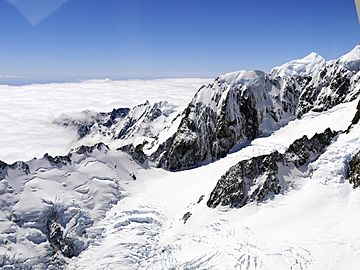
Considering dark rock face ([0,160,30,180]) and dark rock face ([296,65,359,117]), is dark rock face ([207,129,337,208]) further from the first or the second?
dark rock face ([296,65,359,117])

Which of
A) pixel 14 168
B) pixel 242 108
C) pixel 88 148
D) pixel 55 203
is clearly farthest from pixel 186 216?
pixel 242 108

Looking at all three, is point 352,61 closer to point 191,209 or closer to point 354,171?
point 354,171

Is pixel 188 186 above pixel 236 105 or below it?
below

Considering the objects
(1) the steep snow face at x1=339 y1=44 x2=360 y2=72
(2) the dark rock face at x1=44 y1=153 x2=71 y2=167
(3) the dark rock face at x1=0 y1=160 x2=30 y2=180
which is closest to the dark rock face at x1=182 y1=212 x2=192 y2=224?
(2) the dark rock face at x1=44 y1=153 x2=71 y2=167

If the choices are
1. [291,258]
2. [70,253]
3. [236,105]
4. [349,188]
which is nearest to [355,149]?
[349,188]

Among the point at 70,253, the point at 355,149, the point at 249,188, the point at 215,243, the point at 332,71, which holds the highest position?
the point at 332,71

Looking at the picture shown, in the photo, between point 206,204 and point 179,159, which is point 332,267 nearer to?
point 206,204

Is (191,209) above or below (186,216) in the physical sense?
above

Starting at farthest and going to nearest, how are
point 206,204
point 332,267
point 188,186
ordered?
1. point 188,186
2. point 206,204
3. point 332,267
